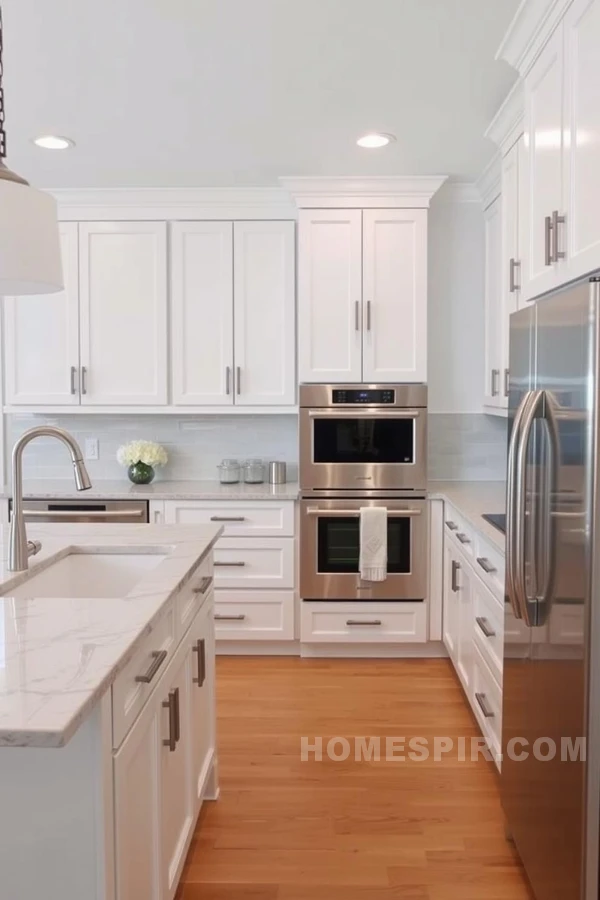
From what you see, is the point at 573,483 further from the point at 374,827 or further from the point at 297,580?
the point at 297,580

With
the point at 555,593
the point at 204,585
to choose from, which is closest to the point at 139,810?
the point at 204,585

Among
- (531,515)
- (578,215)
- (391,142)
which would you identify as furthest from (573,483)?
(391,142)

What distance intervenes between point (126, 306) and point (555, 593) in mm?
3004

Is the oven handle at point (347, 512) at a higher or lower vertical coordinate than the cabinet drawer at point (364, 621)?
higher

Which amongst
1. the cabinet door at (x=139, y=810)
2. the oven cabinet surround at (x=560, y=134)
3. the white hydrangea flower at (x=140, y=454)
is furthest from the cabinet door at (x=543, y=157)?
the white hydrangea flower at (x=140, y=454)

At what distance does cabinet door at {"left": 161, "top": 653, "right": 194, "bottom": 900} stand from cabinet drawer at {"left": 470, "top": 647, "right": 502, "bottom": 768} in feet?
3.48

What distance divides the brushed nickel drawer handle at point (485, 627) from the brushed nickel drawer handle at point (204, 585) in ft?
3.34

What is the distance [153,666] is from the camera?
5.18ft

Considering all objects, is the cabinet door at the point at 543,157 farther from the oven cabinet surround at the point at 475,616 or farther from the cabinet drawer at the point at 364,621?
the cabinet drawer at the point at 364,621

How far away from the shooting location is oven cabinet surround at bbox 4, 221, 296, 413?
404cm

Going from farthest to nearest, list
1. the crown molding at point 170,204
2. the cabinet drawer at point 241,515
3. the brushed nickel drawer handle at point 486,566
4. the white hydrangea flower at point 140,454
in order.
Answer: the white hydrangea flower at point 140,454, the crown molding at point 170,204, the cabinet drawer at point 241,515, the brushed nickel drawer handle at point 486,566

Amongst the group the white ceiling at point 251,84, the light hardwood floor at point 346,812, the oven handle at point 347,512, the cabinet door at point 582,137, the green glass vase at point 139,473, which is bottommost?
the light hardwood floor at point 346,812

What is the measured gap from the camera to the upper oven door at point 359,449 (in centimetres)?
383

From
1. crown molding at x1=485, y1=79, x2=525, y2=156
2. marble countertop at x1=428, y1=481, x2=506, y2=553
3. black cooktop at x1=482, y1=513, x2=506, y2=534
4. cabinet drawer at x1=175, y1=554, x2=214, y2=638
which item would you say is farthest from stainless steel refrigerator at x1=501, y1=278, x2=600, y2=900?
crown molding at x1=485, y1=79, x2=525, y2=156
